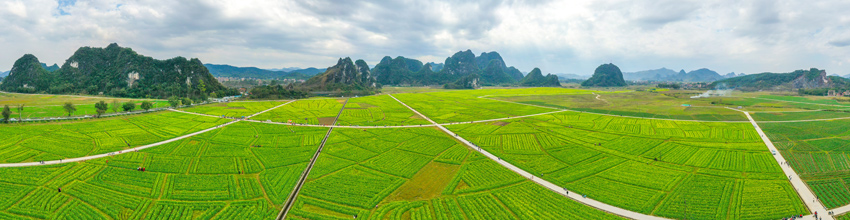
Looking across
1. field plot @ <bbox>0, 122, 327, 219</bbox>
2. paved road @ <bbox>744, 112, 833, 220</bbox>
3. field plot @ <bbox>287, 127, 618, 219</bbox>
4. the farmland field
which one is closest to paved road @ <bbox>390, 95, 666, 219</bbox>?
the farmland field

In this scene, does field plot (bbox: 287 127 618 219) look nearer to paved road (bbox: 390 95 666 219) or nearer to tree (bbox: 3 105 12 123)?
paved road (bbox: 390 95 666 219)

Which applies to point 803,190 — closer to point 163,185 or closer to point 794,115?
point 163,185

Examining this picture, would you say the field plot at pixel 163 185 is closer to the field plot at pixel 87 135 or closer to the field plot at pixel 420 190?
the field plot at pixel 420 190

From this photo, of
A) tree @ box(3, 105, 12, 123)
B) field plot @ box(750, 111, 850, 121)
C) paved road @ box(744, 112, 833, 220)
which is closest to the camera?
paved road @ box(744, 112, 833, 220)

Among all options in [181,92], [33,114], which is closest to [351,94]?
[181,92]

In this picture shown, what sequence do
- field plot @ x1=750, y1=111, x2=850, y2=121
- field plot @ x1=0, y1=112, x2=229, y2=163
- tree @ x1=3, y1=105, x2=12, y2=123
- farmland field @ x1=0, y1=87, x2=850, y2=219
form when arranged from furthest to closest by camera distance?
field plot @ x1=750, y1=111, x2=850, y2=121, tree @ x1=3, y1=105, x2=12, y2=123, field plot @ x1=0, y1=112, x2=229, y2=163, farmland field @ x1=0, y1=87, x2=850, y2=219

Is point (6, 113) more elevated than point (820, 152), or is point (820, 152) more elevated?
point (6, 113)

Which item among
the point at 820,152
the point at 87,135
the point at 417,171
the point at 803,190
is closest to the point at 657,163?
the point at 803,190
